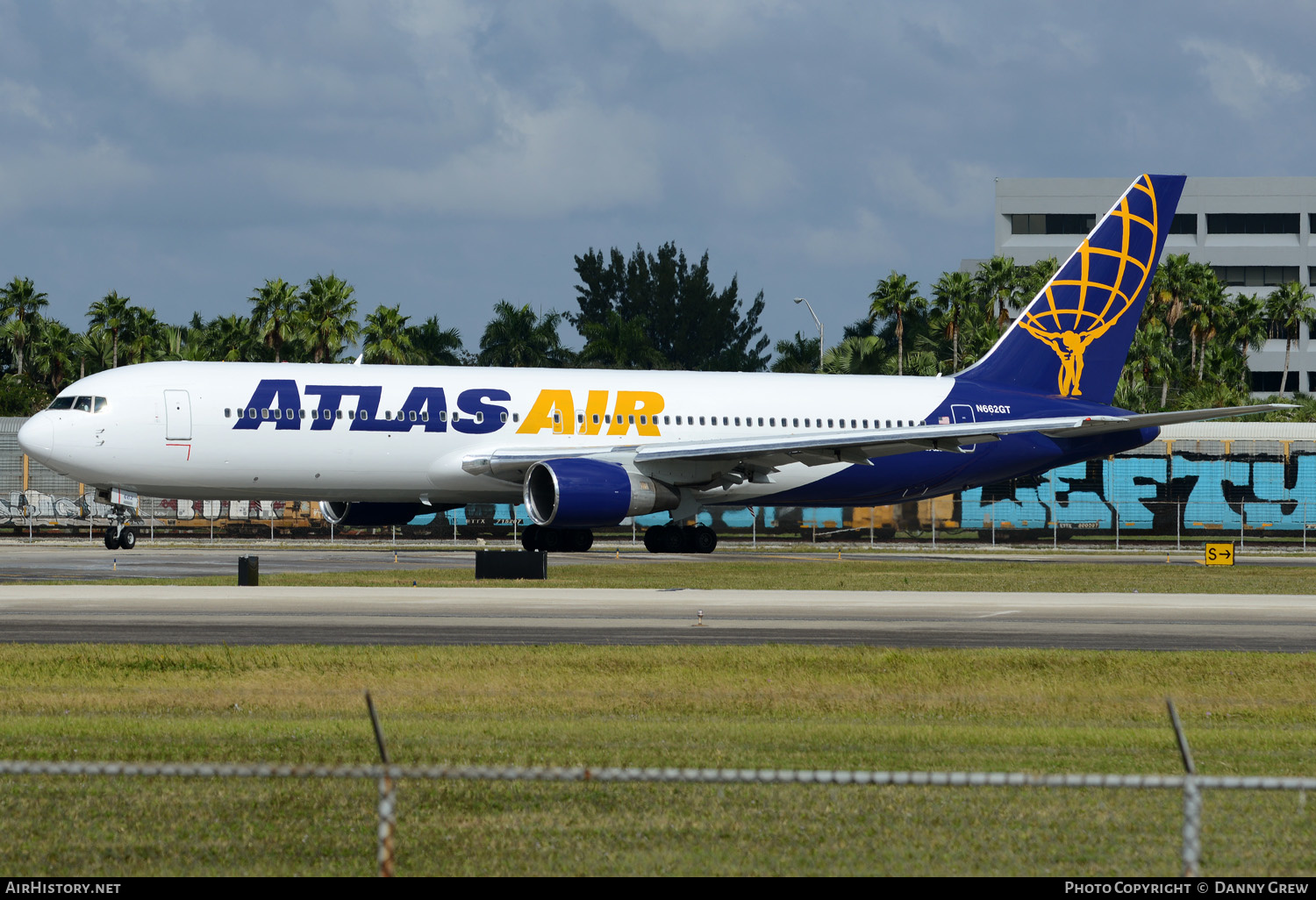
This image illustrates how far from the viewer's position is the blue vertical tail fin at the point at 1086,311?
46688 mm

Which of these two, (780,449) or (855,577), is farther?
(780,449)

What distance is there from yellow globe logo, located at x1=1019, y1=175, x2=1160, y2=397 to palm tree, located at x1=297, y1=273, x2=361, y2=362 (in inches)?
1860

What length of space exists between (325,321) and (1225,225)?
103m

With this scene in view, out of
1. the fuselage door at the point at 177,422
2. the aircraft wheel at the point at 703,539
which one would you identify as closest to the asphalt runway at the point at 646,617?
the fuselage door at the point at 177,422

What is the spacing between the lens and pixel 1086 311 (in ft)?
154

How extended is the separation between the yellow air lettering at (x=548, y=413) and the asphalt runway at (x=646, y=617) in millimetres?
10779

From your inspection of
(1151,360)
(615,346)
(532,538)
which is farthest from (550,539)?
(615,346)

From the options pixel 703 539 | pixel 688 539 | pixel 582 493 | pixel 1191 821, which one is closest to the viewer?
pixel 1191 821

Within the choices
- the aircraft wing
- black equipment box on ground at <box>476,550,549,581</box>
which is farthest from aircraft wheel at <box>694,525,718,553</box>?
black equipment box on ground at <box>476,550,549,581</box>

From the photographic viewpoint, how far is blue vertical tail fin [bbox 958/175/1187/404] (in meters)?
46.7

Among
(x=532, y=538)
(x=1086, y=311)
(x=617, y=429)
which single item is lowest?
(x=532, y=538)

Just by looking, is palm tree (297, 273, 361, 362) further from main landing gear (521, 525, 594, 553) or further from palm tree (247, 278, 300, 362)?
main landing gear (521, 525, 594, 553)

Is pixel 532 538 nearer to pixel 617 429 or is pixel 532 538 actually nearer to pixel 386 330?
pixel 617 429
